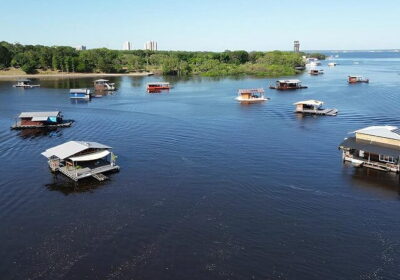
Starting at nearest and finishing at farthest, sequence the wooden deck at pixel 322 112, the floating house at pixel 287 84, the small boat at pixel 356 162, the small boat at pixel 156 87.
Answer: the small boat at pixel 356 162
the wooden deck at pixel 322 112
the small boat at pixel 156 87
the floating house at pixel 287 84

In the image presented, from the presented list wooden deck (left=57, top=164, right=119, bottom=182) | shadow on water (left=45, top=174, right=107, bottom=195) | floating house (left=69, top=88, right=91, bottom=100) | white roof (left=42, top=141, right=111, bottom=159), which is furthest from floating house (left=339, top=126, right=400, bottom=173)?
floating house (left=69, top=88, right=91, bottom=100)

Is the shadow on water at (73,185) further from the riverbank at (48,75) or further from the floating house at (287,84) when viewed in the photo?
the riverbank at (48,75)

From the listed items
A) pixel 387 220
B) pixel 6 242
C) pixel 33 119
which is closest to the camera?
pixel 6 242

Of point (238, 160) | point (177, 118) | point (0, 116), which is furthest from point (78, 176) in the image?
point (0, 116)

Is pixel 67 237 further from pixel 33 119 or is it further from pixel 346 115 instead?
pixel 346 115

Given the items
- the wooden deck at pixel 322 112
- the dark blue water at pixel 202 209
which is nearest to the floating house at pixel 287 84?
the wooden deck at pixel 322 112

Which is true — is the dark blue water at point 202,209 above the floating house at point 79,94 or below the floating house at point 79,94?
below

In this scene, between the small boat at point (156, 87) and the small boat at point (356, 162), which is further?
the small boat at point (156, 87)
